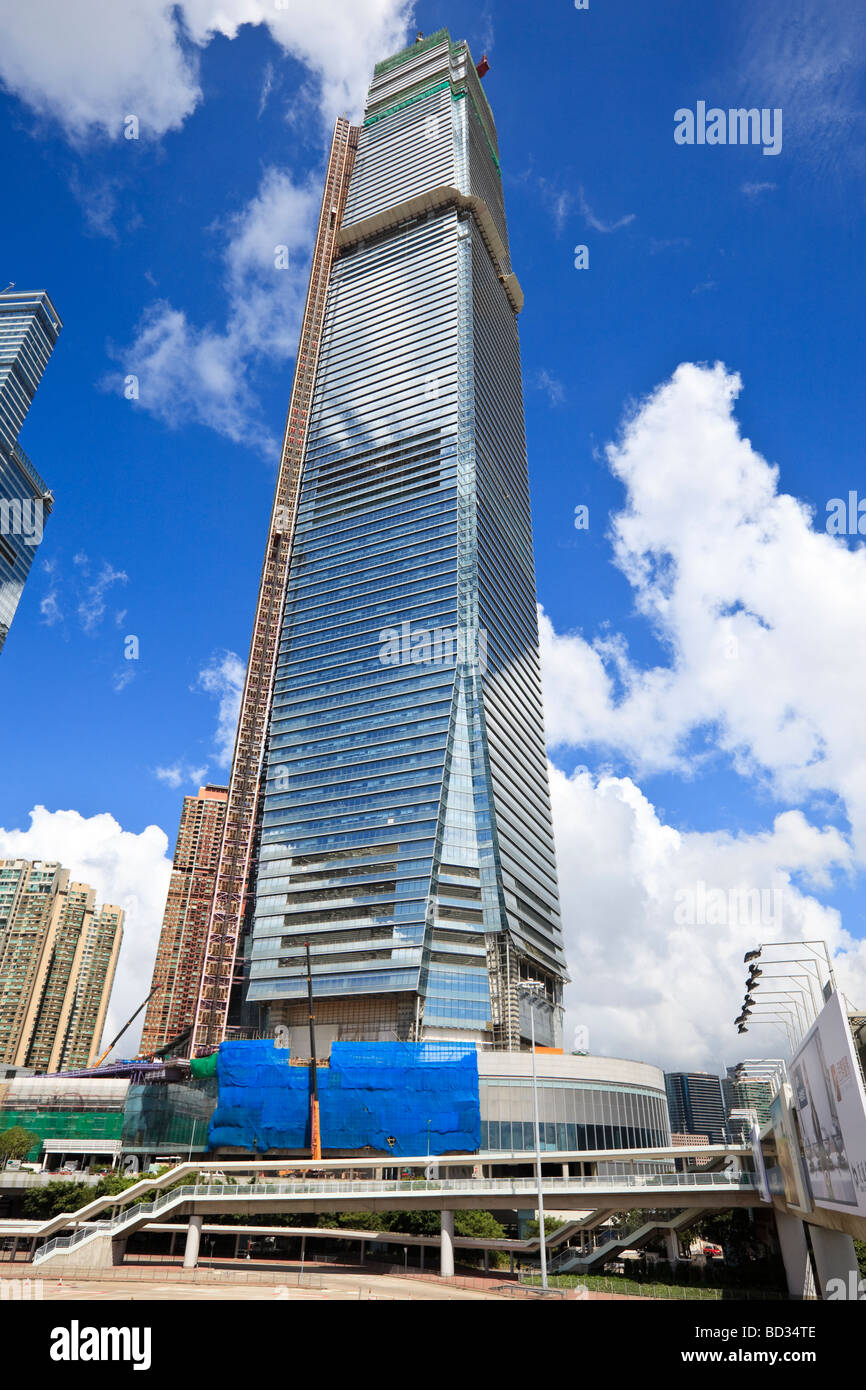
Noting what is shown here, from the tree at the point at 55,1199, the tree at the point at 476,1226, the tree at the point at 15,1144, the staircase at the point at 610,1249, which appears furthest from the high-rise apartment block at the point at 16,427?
the staircase at the point at 610,1249

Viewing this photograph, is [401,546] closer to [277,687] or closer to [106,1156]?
[277,687]

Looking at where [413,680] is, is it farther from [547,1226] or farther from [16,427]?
[16,427]

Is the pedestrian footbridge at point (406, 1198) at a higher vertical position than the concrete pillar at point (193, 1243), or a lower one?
higher

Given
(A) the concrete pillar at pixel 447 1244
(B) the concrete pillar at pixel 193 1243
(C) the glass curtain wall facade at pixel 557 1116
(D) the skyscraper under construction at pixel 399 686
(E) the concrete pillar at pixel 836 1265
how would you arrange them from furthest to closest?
1. (D) the skyscraper under construction at pixel 399 686
2. (C) the glass curtain wall facade at pixel 557 1116
3. (B) the concrete pillar at pixel 193 1243
4. (A) the concrete pillar at pixel 447 1244
5. (E) the concrete pillar at pixel 836 1265

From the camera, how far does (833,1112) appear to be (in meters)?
25.2

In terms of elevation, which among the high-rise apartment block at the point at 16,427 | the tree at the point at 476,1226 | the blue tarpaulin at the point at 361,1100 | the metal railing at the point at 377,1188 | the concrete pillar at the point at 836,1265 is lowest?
the concrete pillar at the point at 836,1265

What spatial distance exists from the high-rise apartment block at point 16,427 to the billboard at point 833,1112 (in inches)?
7108

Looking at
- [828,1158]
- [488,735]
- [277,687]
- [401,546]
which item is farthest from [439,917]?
[828,1158]

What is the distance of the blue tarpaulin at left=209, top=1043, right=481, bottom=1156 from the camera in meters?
100

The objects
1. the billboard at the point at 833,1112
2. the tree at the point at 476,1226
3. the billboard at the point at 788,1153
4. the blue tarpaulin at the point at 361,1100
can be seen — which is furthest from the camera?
the blue tarpaulin at the point at 361,1100

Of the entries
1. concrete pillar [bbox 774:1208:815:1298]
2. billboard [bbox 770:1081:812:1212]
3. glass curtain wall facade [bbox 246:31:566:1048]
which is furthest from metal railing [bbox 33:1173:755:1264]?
glass curtain wall facade [bbox 246:31:566:1048]

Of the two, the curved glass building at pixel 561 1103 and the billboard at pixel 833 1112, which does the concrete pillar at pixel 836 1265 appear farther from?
the curved glass building at pixel 561 1103

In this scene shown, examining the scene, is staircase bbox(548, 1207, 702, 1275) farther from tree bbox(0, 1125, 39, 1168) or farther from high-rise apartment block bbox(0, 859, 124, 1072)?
high-rise apartment block bbox(0, 859, 124, 1072)

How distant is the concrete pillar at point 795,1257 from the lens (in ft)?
160
